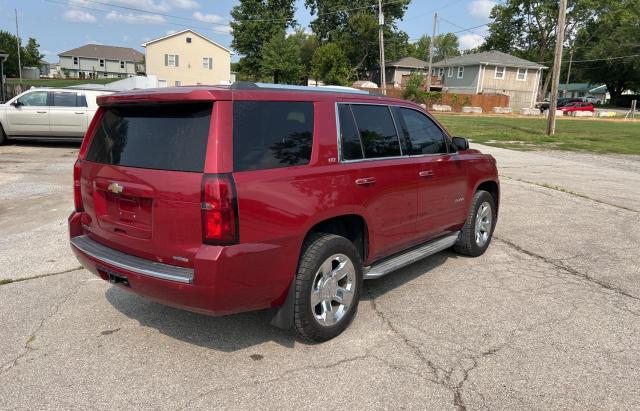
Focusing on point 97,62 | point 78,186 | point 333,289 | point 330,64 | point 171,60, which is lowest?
point 333,289

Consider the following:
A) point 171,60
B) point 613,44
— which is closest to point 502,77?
point 613,44

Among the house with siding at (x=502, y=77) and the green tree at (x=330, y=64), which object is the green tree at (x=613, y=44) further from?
the green tree at (x=330, y=64)

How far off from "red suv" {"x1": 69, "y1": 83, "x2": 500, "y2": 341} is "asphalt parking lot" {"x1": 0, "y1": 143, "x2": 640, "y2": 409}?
407 mm

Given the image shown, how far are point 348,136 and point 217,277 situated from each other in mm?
1611

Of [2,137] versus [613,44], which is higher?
[613,44]

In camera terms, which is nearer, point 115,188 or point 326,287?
point 115,188

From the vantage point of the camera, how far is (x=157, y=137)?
11.0 ft

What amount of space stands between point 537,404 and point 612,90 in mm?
88311

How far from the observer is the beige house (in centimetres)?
5891

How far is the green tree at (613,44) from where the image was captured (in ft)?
212

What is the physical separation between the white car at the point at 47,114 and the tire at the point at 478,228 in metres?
12.7

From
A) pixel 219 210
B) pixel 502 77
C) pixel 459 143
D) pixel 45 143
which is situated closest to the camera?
pixel 219 210

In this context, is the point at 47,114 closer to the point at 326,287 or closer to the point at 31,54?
the point at 326,287

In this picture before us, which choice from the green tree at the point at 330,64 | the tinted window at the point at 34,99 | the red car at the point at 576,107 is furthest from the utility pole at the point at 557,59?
the green tree at the point at 330,64
